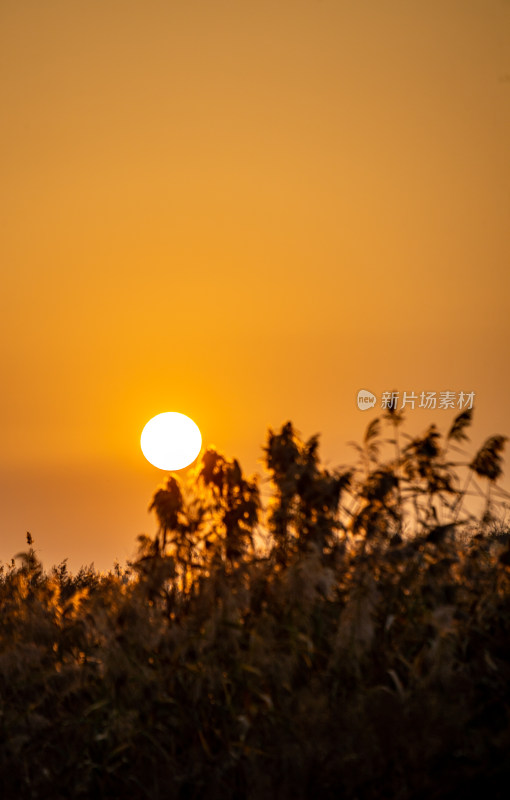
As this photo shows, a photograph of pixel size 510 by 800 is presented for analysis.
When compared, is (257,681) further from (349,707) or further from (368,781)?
(368,781)

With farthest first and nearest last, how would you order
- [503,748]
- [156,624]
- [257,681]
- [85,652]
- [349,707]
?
1. [85,652]
2. [156,624]
3. [257,681]
4. [349,707]
5. [503,748]

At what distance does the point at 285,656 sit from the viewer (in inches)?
268

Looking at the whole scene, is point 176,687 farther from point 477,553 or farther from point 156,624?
point 477,553

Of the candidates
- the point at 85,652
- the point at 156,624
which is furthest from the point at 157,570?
the point at 85,652

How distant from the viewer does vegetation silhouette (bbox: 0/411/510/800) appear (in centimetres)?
600

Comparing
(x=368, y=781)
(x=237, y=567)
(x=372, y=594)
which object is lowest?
(x=368, y=781)

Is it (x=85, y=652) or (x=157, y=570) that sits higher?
(x=157, y=570)

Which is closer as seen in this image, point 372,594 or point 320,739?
point 320,739

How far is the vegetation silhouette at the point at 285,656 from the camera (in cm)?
600

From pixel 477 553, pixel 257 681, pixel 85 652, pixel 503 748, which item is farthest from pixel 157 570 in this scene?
pixel 503 748

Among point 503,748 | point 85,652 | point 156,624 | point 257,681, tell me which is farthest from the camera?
point 85,652

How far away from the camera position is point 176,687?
725 centimetres

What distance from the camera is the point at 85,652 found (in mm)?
8484

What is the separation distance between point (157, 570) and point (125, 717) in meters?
1.55
